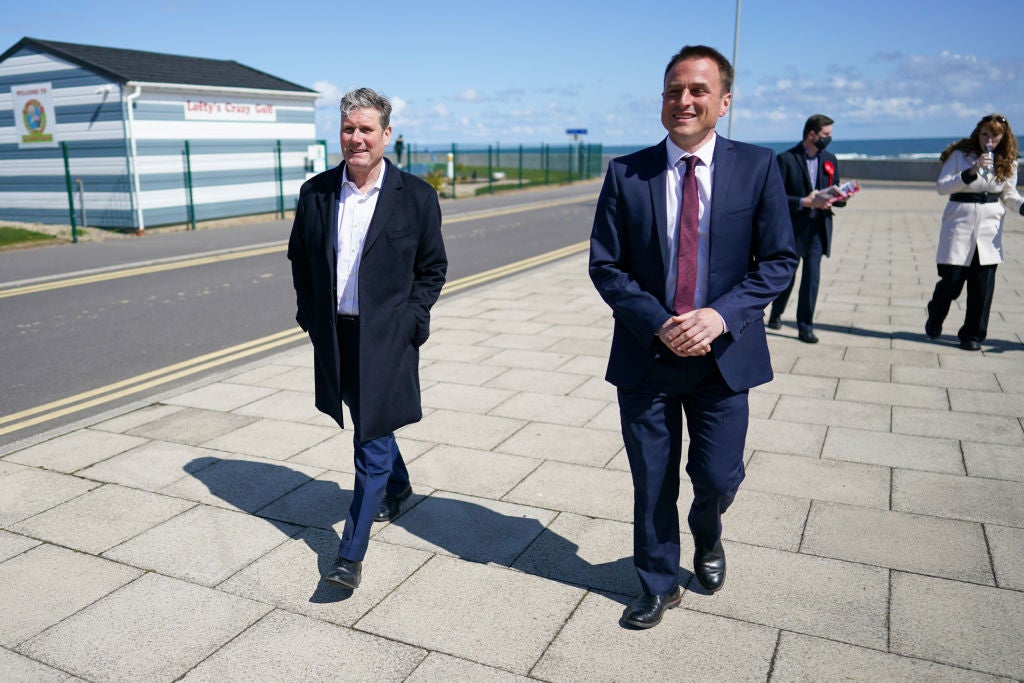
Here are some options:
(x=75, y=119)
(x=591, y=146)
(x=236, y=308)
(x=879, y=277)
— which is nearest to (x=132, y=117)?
(x=75, y=119)

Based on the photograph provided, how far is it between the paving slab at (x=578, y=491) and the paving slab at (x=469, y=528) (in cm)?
12

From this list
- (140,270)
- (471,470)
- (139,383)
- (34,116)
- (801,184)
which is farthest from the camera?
(34,116)

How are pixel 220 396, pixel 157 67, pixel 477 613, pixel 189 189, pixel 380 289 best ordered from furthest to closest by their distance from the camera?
pixel 157 67, pixel 189 189, pixel 220 396, pixel 380 289, pixel 477 613

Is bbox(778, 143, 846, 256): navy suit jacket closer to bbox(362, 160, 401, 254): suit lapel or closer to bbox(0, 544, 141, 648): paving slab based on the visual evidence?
bbox(362, 160, 401, 254): suit lapel

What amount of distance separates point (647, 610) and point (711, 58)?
189 centimetres

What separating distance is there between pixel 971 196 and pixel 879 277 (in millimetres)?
4378

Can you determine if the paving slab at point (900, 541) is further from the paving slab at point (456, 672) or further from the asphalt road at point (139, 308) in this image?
the asphalt road at point (139, 308)

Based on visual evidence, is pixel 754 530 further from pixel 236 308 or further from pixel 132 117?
pixel 132 117

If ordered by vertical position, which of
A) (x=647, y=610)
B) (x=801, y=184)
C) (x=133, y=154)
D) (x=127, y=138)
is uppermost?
(x=127, y=138)

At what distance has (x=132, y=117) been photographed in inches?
707

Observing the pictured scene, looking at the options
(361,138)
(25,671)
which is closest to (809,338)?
(361,138)

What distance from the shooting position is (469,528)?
3836 mm

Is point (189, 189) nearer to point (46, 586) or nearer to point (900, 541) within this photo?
point (46, 586)

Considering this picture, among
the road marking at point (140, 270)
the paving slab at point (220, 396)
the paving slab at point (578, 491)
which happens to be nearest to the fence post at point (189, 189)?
the road marking at point (140, 270)
